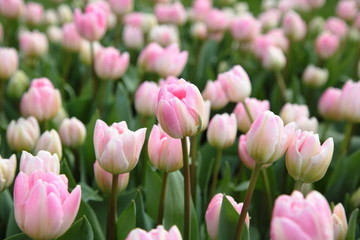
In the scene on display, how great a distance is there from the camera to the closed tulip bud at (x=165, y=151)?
3.17 feet

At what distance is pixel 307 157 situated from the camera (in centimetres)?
87

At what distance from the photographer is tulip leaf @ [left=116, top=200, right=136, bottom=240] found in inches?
38.4

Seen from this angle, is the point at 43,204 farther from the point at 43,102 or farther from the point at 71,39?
the point at 71,39

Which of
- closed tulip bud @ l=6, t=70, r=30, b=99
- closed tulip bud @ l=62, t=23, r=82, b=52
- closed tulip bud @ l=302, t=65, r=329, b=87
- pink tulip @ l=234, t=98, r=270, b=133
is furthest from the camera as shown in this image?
closed tulip bud @ l=62, t=23, r=82, b=52

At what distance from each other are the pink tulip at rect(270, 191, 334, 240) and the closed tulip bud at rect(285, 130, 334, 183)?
260 mm

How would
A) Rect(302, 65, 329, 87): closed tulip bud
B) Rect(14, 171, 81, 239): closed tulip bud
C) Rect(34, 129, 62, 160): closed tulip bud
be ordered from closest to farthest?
Rect(14, 171, 81, 239): closed tulip bud → Rect(34, 129, 62, 160): closed tulip bud → Rect(302, 65, 329, 87): closed tulip bud

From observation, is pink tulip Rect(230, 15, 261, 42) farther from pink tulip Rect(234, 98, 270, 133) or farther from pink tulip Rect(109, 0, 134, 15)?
pink tulip Rect(234, 98, 270, 133)

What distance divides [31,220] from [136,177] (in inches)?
26.1

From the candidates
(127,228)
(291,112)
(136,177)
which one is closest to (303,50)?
(291,112)

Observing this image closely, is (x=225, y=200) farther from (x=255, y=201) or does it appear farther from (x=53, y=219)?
(x=255, y=201)

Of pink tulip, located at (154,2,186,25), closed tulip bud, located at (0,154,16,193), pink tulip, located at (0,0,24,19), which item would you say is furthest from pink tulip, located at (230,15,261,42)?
closed tulip bud, located at (0,154,16,193)

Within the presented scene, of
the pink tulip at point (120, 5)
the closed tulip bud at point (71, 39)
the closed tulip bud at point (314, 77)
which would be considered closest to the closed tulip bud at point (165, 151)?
the closed tulip bud at point (314, 77)

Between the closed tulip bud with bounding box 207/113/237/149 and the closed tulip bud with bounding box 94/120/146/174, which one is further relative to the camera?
the closed tulip bud with bounding box 207/113/237/149

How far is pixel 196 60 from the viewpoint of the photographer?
2.25 meters
